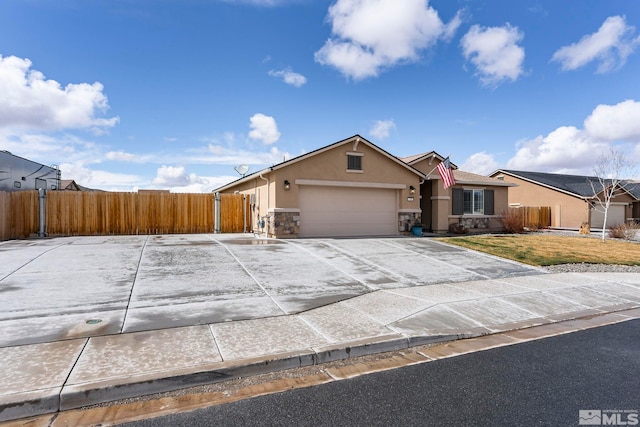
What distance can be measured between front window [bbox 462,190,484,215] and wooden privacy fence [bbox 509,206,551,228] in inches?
280

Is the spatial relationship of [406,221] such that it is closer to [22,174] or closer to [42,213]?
[42,213]

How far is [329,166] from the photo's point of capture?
55.0 feet

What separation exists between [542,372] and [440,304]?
272 cm

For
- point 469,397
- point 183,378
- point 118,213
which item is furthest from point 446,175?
point 183,378

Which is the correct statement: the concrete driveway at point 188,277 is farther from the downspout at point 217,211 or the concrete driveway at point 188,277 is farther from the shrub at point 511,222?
the shrub at point 511,222

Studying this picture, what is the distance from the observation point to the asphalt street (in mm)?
3338

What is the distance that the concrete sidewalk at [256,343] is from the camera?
3719 mm

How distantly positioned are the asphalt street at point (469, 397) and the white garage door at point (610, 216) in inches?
1180

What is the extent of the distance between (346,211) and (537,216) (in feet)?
66.4

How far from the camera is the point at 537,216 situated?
29375 millimetres

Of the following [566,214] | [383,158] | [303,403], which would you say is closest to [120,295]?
[303,403]

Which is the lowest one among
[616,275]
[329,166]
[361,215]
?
[616,275]

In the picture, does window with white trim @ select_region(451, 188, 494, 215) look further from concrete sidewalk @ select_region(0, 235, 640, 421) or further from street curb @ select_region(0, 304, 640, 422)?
street curb @ select_region(0, 304, 640, 422)

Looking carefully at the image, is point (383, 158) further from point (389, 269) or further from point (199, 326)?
point (199, 326)
